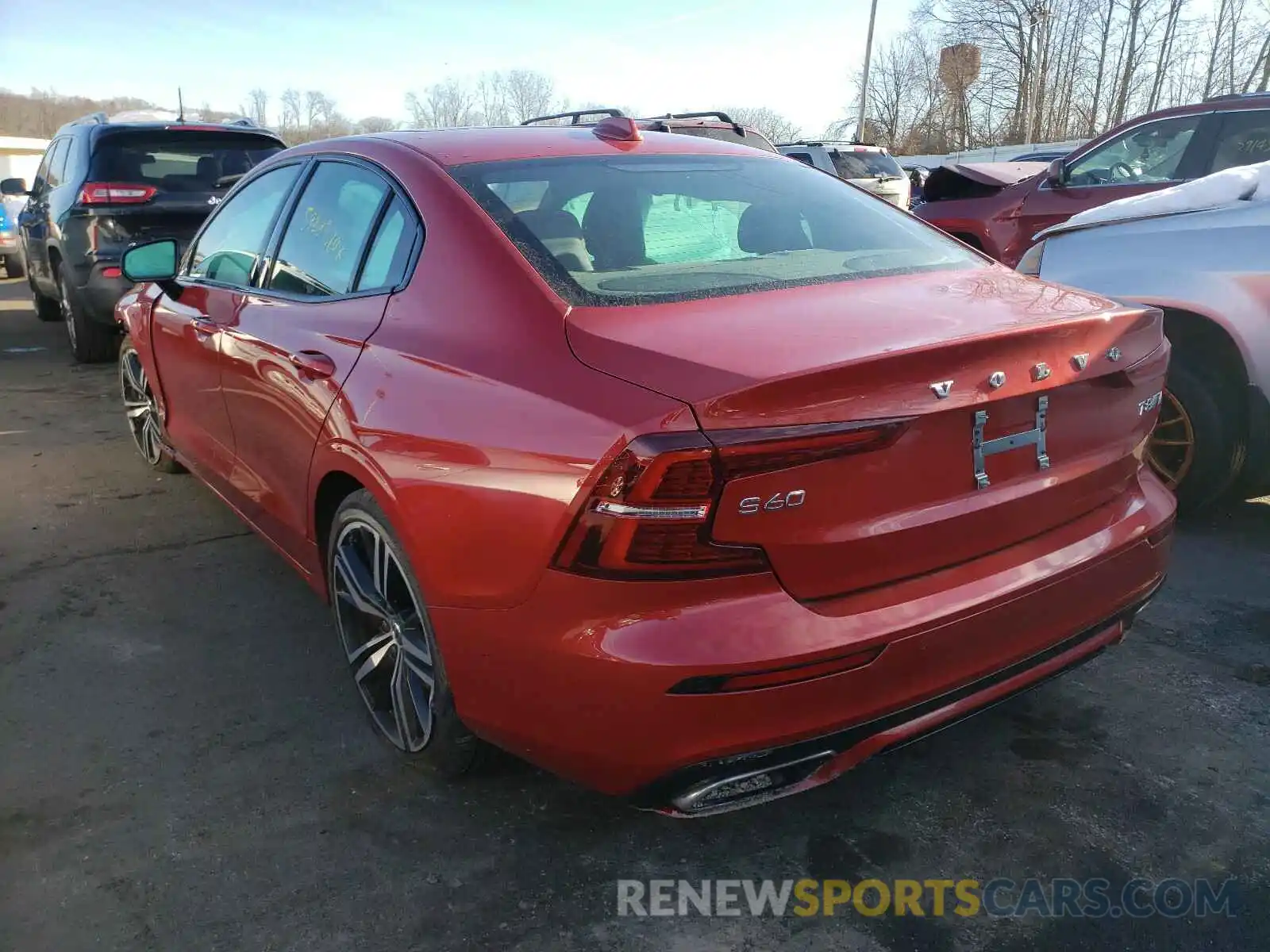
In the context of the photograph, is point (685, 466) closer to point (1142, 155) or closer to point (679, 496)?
point (679, 496)

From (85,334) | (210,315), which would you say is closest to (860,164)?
(85,334)

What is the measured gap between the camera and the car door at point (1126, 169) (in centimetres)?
661

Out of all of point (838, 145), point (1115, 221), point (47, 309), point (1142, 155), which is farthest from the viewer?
point (838, 145)

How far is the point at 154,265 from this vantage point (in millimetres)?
4062

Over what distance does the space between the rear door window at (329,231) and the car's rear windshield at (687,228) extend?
37 cm

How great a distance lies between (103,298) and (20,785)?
573cm

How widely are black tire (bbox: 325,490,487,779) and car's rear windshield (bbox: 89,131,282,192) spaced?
581 centimetres

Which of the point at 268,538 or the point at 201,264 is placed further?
the point at 201,264

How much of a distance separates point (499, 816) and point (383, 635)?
554 millimetres

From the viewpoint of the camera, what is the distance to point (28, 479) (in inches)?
201

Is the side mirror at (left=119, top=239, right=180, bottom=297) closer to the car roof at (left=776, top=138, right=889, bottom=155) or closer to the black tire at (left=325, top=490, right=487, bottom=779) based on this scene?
the black tire at (left=325, top=490, right=487, bottom=779)

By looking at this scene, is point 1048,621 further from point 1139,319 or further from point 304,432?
point 304,432

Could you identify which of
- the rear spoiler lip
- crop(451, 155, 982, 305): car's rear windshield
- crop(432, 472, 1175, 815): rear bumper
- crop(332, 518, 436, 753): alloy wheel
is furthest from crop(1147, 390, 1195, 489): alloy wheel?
crop(332, 518, 436, 753): alloy wheel

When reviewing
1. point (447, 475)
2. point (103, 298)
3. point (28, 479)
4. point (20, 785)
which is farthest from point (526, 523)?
point (103, 298)
